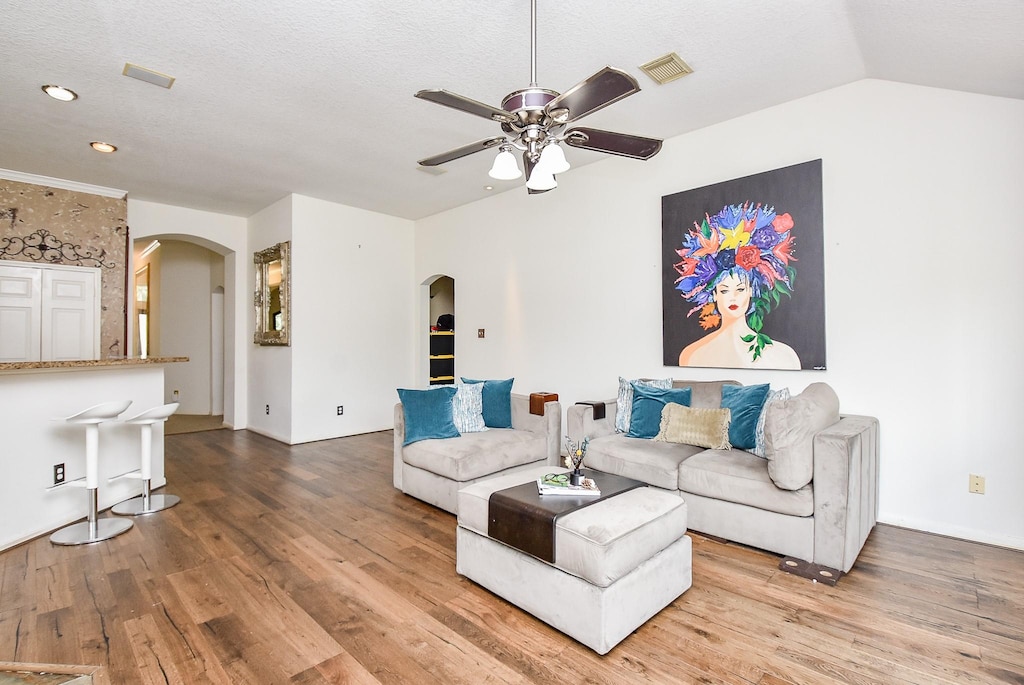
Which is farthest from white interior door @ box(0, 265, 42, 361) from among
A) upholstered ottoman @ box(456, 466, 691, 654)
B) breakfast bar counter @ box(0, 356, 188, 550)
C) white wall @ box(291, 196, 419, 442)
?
upholstered ottoman @ box(456, 466, 691, 654)

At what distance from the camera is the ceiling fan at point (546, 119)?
1.91 m

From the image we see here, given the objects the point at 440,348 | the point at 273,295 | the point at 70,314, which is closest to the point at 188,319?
the point at 70,314

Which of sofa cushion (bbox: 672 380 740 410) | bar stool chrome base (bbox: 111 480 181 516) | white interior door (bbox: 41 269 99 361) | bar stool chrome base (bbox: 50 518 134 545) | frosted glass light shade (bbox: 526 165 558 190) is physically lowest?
bar stool chrome base (bbox: 50 518 134 545)

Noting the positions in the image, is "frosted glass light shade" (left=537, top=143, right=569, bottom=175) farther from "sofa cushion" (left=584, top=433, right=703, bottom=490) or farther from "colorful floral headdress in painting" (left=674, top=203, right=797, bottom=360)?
"colorful floral headdress in painting" (left=674, top=203, right=797, bottom=360)

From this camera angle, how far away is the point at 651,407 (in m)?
3.71

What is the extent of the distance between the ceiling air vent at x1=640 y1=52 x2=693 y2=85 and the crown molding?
5.70 m

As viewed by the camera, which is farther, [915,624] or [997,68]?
[997,68]

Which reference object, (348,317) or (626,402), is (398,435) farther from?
(348,317)

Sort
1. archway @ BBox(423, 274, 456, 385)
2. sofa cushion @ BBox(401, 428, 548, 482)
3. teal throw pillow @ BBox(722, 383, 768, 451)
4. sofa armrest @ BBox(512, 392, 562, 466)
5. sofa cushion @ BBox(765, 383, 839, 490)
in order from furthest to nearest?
archway @ BBox(423, 274, 456, 385) → sofa armrest @ BBox(512, 392, 562, 466) → sofa cushion @ BBox(401, 428, 548, 482) → teal throw pillow @ BBox(722, 383, 768, 451) → sofa cushion @ BBox(765, 383, 839, 490)

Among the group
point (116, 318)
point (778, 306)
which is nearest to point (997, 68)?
point (778, 306)

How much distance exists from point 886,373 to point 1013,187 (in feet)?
3.96

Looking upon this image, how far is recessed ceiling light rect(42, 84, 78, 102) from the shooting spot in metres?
3.28

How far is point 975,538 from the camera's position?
115 inches

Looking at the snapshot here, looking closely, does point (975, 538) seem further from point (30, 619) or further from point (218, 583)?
point (30, 619)
